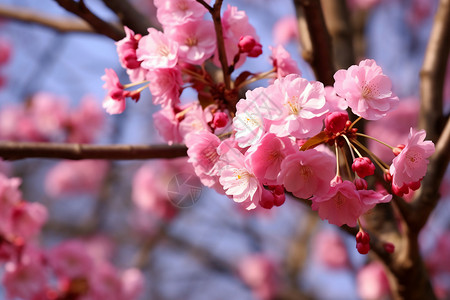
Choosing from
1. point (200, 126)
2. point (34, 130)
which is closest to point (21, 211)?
point (200, 126)

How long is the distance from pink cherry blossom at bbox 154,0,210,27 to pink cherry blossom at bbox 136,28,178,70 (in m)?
0.04

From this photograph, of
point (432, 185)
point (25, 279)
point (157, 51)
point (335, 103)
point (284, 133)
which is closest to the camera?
point (284, 133)

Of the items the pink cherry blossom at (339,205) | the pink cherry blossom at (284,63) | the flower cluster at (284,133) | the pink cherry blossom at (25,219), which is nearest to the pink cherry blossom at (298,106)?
the flower cluster at (284,133)

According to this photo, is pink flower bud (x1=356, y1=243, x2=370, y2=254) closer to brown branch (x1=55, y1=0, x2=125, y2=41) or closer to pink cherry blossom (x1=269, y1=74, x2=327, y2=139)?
pink cherry blossom (x1=269, y1=74, x2=327, y2=139)

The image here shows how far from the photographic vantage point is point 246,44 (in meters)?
0.98

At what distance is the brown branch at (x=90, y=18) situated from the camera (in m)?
1.19

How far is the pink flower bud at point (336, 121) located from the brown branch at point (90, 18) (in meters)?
0.74

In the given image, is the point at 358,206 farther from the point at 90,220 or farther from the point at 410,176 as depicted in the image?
the point at 90,220

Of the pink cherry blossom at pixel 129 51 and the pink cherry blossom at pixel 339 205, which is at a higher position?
the pink cherry blossom at pixel 129 51

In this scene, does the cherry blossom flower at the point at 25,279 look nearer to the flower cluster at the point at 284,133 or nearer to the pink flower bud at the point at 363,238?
the flower cluster at the point at 284,133

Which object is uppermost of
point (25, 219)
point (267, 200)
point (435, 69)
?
point (267, 200)

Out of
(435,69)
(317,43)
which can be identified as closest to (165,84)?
(317,43)

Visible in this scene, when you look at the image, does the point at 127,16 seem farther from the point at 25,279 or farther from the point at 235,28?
the point at 25,279

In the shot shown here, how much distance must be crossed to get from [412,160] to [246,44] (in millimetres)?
428
